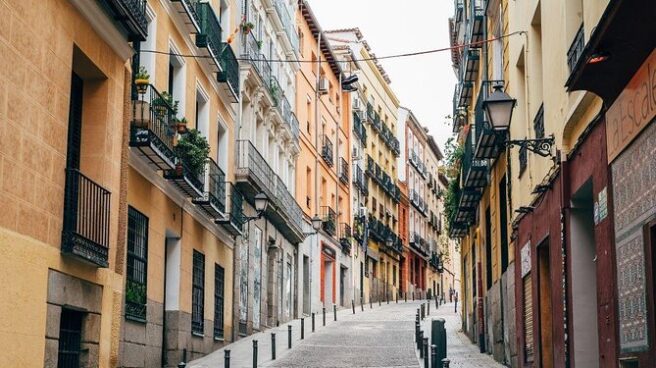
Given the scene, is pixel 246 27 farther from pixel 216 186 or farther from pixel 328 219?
pixel 328 219

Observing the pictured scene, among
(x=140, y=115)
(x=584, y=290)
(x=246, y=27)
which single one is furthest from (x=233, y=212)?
(x=584, y=290)

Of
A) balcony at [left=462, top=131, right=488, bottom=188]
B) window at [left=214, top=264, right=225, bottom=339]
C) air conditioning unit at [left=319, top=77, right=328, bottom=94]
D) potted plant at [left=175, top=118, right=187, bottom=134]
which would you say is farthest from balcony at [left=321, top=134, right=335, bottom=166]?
potted plant at [left=175, top=118, right=187, bottom=134]

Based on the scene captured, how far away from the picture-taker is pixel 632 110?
979cm

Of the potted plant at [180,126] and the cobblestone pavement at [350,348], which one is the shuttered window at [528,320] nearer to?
the cobblestone pavement at [350,348]

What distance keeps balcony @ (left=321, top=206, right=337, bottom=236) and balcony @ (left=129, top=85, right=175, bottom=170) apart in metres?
24.1

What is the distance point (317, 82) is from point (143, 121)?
26986 mm

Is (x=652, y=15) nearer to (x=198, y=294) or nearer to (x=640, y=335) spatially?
(x=640, y=335)

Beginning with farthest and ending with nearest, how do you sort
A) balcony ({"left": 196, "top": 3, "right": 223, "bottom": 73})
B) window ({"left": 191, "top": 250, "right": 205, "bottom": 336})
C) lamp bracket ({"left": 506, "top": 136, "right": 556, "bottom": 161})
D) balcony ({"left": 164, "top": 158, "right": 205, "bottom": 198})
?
1. window ({"left": 191, "top": 250, "right": 205, "bottom": 336})
2. balcony ({"left": 196, "top": 3, "right": 223, "bottom": 73})
3. balcony ({"left": 164, "top": 158, "right": 205, "bottom": 198})
4. lamp bracket ({"left": 506, "top": 136, "right": 556, "bottom": 161})

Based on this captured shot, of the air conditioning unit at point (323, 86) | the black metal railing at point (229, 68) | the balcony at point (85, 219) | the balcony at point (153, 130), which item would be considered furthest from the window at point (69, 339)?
the air conditioning unit at point (323, 86)

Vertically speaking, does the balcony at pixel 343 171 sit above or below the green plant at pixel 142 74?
above

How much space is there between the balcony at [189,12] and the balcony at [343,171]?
26628 millimetres

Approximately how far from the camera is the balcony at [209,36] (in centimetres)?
2311

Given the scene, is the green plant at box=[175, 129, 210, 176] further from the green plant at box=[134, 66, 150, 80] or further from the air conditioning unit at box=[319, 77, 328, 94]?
the air conditioning unit at box=[319, 77, 328, 94]

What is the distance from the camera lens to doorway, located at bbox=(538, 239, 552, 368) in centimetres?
1570
